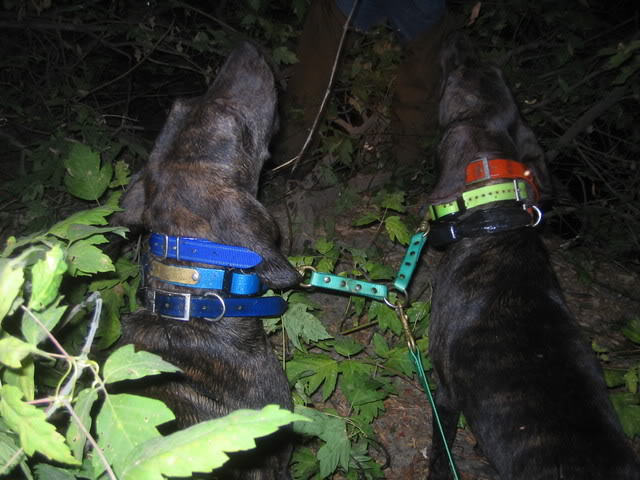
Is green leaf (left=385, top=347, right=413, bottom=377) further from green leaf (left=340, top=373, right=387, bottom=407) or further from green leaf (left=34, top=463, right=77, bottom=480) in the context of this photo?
green leaf (left=34, top=463, right=77, bottom=480)

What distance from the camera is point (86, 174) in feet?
9.35

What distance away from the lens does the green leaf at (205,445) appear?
768 mm

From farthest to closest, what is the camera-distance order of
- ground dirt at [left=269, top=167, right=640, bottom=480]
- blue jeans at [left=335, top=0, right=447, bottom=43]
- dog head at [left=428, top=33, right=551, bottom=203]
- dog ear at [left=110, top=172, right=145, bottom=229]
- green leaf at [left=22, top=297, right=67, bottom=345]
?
1. blue jeans at [left=335, top=0, right=447, bottom=43]
2. ground dirt at [left=269, top=167, right=640, bottom=480]
3. dog head at [left=428, top=33, right=551, bottom=203]
4. dog ear at [left=110, top=172, right=145, bottom=229]
5. green leaf at [left=22, top=297, right=67, bottom=345]

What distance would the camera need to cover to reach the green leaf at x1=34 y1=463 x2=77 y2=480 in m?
1.16

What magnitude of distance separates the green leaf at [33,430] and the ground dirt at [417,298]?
2797 mm

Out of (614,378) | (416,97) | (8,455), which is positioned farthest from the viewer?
(416,97)

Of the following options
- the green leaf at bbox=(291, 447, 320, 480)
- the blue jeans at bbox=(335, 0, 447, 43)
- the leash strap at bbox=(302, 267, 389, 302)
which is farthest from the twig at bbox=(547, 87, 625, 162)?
the green leaf at bbox=(291, 447, 320, 480)

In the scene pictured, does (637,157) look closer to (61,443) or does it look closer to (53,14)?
(61,443)

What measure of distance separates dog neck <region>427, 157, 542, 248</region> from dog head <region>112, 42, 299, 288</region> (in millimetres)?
1232

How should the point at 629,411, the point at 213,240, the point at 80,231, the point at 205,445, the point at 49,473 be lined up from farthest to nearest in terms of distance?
the point at 629,411, the point at 213,240, the point at 80,231, the point at 49,473, the point at 205,445

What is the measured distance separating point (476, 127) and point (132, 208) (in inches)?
96.8

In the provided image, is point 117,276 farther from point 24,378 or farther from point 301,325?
point 24,378

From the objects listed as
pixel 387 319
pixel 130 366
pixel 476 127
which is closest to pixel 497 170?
pixel 476 127

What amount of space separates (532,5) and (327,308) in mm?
3754
